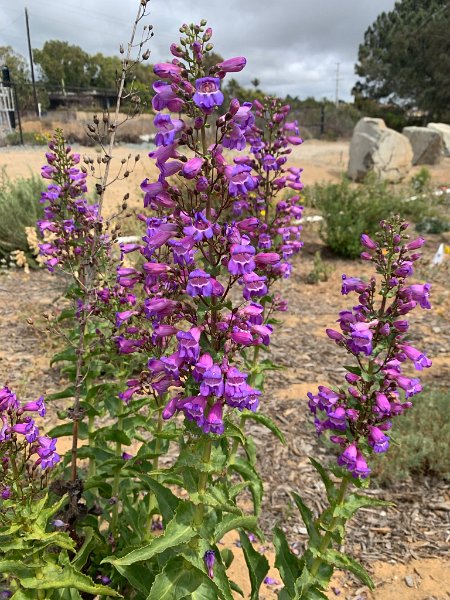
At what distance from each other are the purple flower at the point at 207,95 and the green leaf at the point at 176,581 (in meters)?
1.75

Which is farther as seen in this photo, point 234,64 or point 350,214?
point 350,214

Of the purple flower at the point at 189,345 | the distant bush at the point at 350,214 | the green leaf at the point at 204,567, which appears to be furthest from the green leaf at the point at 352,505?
the distant bush at the point at 350,214

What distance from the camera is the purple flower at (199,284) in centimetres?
172

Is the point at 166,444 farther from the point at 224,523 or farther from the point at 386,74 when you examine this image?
the point at 386,74

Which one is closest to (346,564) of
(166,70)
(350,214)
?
(166,70)

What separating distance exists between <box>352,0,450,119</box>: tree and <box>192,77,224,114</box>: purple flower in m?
43.5

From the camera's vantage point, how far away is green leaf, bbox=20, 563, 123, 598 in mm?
1991

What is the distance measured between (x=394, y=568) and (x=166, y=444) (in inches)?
76.2

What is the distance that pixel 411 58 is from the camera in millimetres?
43344

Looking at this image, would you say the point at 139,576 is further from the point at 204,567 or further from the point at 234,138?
the point at 234,138

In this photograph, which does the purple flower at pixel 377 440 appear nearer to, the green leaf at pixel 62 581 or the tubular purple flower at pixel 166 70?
the green leaf at pixel 62 581

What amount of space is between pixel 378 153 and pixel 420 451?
53.5 ft

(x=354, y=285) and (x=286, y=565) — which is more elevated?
(x=354, y=285)

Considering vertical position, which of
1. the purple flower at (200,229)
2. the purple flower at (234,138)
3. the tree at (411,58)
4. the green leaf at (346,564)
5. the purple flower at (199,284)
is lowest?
the green leaf at (346,564)
